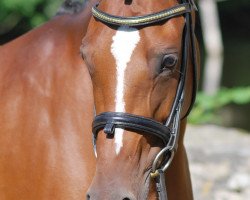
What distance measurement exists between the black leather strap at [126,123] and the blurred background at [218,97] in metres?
2.75

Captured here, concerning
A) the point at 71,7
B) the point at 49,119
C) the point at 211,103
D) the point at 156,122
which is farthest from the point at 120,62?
the point at 211,103

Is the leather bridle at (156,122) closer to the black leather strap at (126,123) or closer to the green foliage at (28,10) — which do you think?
the black leather strap at (126,123)

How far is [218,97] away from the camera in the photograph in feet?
30.1

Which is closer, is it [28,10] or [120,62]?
[120,62]

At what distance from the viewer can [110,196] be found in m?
2.41

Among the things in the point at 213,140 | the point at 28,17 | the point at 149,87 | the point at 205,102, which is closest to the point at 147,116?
the point at 149,87

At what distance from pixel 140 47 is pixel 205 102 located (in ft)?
20.4

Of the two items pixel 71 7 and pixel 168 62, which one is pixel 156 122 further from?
pixel 71 7

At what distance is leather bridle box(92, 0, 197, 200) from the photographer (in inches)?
97.7

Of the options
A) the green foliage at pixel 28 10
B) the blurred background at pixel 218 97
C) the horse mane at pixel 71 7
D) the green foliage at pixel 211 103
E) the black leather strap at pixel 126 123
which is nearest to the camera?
the black leather strap at pixel 126 123

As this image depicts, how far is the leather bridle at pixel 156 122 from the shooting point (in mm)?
2482

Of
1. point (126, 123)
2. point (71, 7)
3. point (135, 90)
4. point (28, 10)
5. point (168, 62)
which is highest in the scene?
point (28, 10)

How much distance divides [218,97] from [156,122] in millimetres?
6687

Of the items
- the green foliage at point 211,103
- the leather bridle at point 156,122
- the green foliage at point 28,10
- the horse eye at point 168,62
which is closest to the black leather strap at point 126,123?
the leather bridle at point 156,122
